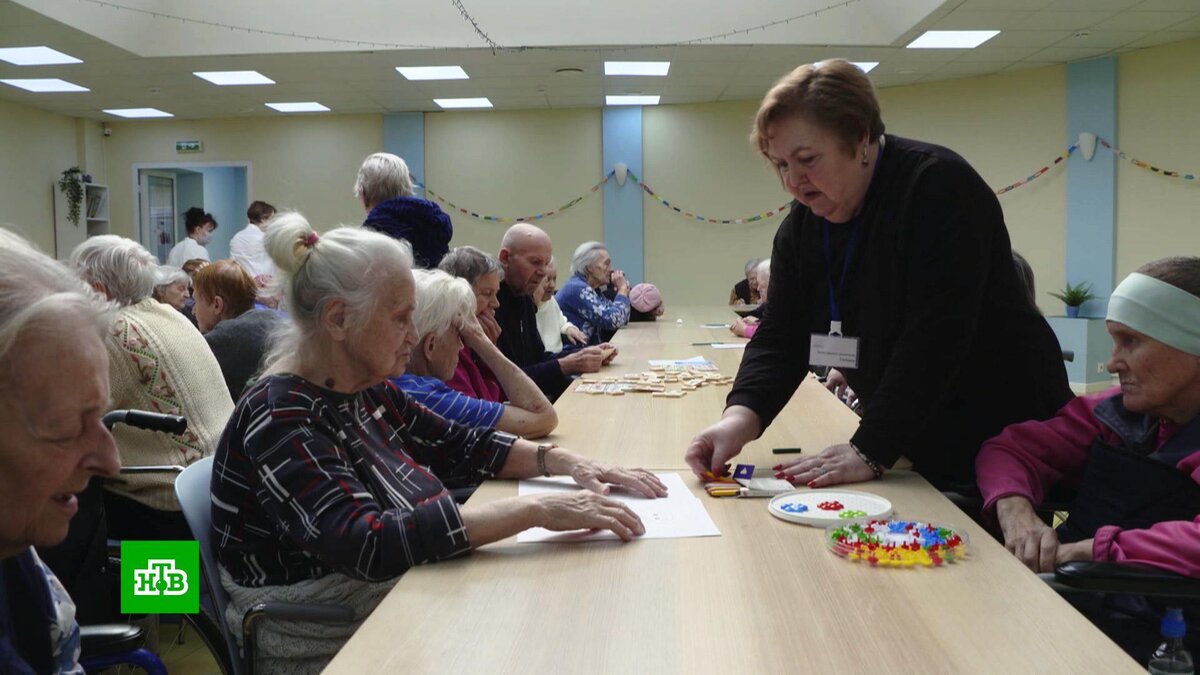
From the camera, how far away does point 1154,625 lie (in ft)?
5.47

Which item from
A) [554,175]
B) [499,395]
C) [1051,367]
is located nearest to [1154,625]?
[1051,367]

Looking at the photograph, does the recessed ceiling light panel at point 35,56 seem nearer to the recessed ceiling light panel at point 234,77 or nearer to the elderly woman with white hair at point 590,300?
the recessed ceiling light panel at point 234,77

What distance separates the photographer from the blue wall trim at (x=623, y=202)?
40.3 feet

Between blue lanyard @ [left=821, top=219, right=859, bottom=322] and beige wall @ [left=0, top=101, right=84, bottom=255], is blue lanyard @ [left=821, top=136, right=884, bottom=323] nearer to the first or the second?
blue lanyard @ [left=821, top=219, right=859, bottom=322]

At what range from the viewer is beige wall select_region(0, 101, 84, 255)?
1090 centimetres

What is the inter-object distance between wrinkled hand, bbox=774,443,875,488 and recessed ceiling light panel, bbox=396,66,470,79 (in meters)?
8.49

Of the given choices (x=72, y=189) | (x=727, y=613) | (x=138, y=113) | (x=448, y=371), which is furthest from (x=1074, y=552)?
(x=72, y=189)

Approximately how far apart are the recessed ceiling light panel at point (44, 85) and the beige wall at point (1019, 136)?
906 cm

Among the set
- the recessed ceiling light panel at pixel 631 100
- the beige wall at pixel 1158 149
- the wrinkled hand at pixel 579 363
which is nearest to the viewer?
the wrinkled hand at pixel 579 363

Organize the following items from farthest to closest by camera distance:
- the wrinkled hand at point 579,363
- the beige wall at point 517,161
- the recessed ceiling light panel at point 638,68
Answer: the beige wall at point 517,161, the recessed ceiling light panel at point 638,68, the wrinkled hand at point 579,363

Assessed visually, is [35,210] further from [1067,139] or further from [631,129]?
[1067,139]

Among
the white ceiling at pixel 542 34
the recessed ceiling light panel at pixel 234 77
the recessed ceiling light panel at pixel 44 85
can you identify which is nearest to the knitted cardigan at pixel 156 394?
the white ceiling at pixel 542 34

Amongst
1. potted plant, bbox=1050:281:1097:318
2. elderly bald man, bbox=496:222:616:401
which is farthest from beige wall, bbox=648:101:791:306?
elderly bald man, bbox=496:222:616:401

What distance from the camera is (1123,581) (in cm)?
149
